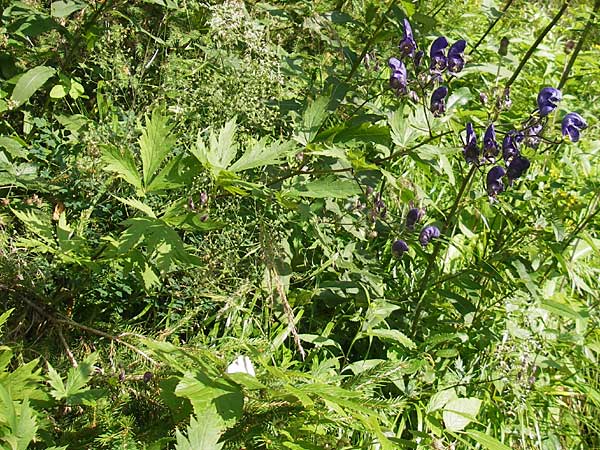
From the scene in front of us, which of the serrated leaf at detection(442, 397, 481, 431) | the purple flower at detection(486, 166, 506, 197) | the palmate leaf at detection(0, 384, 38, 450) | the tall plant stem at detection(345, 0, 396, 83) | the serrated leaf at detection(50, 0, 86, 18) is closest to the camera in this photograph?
the palmate leaf at detection(0, 384, 38, 450)

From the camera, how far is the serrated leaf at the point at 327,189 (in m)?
1.92

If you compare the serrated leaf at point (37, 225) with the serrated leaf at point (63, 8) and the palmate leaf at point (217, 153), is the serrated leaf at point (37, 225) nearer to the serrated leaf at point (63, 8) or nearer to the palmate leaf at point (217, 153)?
the palmate leaf at point (217, 153)

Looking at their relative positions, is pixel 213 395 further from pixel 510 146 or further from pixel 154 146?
pixel 510 146

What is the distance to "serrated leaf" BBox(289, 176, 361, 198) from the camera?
1.92m

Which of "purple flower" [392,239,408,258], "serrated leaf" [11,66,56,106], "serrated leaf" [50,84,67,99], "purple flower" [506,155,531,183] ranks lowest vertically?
"purple flower" [392,239,408,258]

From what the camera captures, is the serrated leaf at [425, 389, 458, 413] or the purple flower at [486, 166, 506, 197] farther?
the serrated leaf at [425, 389, 458, 413]

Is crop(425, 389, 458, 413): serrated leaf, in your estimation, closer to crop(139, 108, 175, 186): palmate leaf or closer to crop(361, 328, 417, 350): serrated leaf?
crop(361, 328, 417, 350): serrated leaf

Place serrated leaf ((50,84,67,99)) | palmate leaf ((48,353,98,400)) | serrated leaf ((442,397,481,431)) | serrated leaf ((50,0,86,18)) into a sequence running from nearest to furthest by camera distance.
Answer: palmate leaf ((48,353,98,400)) < serrated leaf ((442,397,481,431)) < serrated leaf ((50,0,86,18)) < serrated leaf ((50,84,67,99))

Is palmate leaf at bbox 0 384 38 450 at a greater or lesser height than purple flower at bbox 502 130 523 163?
lesser

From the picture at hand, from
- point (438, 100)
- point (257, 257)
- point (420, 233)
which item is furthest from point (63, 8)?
point (420, 233)

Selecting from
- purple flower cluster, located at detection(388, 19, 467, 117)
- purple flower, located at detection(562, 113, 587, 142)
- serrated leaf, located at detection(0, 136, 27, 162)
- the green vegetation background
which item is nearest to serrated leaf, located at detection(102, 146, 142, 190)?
the green vegetation background

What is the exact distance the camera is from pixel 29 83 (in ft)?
8.14

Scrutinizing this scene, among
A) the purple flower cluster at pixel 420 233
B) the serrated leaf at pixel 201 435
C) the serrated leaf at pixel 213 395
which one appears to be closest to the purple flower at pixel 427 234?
the purple flower cluster at pixel 420 233

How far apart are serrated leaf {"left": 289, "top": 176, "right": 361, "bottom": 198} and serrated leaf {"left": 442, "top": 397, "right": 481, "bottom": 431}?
0.74 metres
